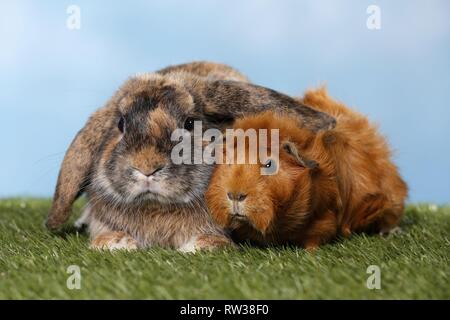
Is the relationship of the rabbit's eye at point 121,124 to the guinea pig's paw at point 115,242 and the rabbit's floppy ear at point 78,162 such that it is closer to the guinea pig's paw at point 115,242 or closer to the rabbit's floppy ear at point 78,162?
the rabbit's floppy ear at point 78,162

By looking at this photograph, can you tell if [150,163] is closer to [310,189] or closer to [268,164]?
[268,164]

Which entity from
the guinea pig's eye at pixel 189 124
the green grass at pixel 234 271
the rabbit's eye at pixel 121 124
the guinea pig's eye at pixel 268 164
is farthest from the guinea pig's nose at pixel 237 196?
the rabbit's eye at pixel 121 124

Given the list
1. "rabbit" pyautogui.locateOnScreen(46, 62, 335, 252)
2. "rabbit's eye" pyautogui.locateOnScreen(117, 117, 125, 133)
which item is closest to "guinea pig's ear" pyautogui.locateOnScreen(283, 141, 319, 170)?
"rabbit" pyautogui.locateOnScreen(46, 62, 335, 252)

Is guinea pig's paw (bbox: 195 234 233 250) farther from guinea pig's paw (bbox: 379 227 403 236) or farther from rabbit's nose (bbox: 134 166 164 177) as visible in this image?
guinea pig's paw (bbox: 379 227 403 236)

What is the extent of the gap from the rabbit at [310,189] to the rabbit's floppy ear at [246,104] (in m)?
0.16

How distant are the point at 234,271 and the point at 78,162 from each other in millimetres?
1969

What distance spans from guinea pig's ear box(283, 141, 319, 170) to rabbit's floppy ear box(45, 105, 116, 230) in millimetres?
1556

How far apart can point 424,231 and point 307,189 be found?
6.00 ft

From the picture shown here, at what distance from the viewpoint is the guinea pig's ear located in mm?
4632

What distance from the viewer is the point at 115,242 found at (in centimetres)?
526

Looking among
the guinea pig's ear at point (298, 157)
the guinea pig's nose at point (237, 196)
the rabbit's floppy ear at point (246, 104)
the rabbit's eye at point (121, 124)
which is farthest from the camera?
the rabbit's floppy ear at point (246, 104)

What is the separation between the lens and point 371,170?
5559mm

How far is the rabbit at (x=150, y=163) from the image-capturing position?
4.83 metres

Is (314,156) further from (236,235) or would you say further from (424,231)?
(424,231)
